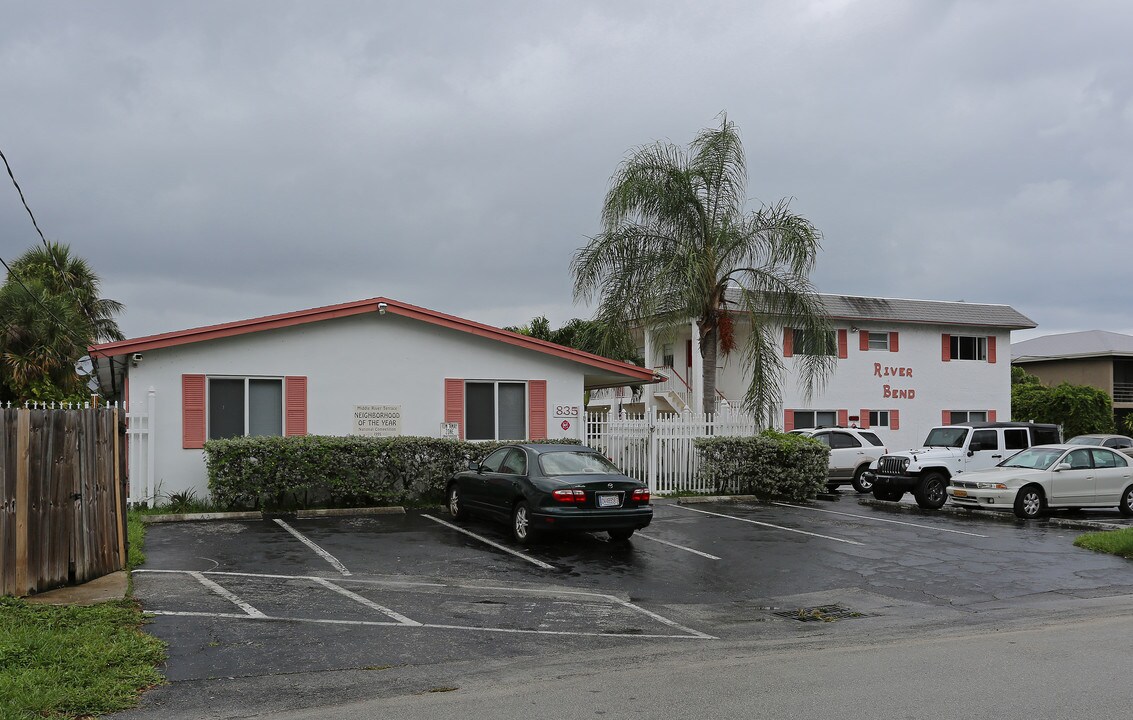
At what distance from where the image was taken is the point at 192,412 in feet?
59.2

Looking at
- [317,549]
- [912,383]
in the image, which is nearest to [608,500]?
[317,549]

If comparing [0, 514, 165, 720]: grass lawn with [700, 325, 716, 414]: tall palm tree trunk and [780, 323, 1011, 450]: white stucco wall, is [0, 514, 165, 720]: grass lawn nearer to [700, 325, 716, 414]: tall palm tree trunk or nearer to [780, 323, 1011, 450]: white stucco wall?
[700, 325, 716, 414]: tall palm tree trunk

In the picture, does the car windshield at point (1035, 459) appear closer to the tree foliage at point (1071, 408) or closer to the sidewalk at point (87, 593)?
the sidewalk at point (87, 593)

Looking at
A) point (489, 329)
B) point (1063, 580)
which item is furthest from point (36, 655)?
point (489, 329)

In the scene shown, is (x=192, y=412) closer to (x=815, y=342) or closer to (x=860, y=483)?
(x=815, y=342)

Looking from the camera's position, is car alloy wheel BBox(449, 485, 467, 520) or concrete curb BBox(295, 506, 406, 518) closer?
car alloy wheel BBox(449, 485, 467, 520)

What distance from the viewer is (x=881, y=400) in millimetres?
37031

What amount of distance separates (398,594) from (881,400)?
3013cm

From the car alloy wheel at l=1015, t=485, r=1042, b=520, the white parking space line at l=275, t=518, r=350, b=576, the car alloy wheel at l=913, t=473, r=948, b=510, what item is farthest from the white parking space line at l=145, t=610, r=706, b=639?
the car alloy wheel at l=913, t=473, r=948, b=510

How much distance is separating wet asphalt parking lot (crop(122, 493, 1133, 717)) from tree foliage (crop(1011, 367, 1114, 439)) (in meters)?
29.1

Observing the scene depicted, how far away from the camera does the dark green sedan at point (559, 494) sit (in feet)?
43.4

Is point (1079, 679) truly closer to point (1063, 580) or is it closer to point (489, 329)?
point (1063, 580)

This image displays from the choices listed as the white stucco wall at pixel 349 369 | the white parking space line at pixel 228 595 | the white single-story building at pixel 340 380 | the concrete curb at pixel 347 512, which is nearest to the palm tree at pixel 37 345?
the white single-story building at pixel 340 380

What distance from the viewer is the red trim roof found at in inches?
683
